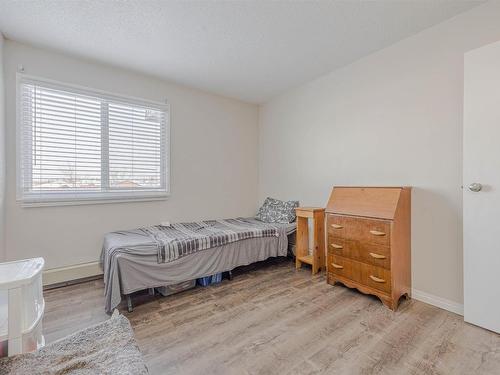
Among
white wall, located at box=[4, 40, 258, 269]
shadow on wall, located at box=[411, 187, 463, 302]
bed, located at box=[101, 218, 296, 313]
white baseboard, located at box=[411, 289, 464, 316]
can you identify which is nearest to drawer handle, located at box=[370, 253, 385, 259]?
shadow on wall, located at box=[411, 187, 463, 302]

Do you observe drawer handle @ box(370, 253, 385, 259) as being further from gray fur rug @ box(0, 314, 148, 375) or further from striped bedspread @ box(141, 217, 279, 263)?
gray fur rug @ box(0, 314, 148, 375)

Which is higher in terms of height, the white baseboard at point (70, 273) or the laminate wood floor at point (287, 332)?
the white baseboard at point (70, 273)

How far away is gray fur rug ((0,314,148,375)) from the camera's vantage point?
820 mm

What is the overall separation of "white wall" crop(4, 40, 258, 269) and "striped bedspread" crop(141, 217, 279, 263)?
0.38 metres

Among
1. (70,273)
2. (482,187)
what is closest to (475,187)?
(482,187)

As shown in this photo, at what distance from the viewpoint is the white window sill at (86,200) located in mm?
2387

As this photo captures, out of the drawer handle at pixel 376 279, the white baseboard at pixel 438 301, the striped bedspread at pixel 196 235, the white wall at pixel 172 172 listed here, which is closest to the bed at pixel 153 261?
the striped bedspread at pixel 196 235

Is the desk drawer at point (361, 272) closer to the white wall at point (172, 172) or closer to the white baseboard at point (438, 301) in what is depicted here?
the white baseboard at point (438, 301)

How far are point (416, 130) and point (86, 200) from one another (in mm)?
3462

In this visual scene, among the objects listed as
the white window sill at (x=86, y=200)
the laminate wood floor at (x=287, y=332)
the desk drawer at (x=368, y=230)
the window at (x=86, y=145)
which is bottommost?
the laminate wood floor at (x=287, y=332)

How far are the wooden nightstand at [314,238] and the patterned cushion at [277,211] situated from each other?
0.27 meters

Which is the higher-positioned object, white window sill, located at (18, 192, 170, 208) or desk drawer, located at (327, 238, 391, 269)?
white window sill, located at (18, 192, 170, 208)

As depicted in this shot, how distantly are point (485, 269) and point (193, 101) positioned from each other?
11.8 feet

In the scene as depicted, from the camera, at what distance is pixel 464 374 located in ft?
4.38
